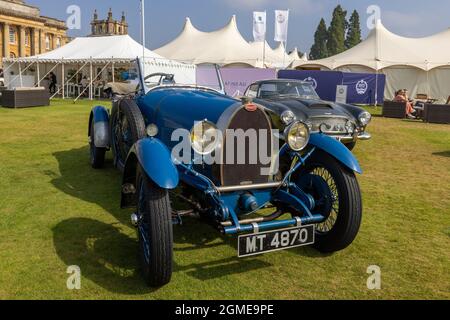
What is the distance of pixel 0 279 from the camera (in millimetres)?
2990

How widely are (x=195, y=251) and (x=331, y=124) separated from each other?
4999 millimetres

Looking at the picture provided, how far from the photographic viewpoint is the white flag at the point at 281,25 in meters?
23.8

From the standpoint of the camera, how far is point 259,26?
23984mm

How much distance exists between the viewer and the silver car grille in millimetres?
7628

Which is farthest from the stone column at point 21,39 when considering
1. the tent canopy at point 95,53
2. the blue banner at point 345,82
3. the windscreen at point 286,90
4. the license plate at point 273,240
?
the license plate at point 273,240

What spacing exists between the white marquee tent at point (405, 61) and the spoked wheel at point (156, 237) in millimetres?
22317

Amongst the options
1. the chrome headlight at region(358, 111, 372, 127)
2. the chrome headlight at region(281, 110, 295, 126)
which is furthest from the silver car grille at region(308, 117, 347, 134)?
the chrome headlight at region(358, 111, 372, 127)

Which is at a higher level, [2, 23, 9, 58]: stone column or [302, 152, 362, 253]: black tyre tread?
[2, 23, 9, 58]: stone column

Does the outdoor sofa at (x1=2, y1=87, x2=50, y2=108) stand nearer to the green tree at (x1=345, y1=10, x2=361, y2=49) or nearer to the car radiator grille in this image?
the car radiator grille

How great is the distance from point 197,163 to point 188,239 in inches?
31.3

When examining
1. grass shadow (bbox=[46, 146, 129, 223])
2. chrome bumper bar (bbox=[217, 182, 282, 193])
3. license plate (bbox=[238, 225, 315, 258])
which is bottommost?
grass shadow (bbox=[46, 146, 129, 223])

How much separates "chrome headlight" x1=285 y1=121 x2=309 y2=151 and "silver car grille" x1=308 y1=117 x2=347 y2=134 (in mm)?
4182

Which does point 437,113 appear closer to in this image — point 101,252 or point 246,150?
point 246,150
